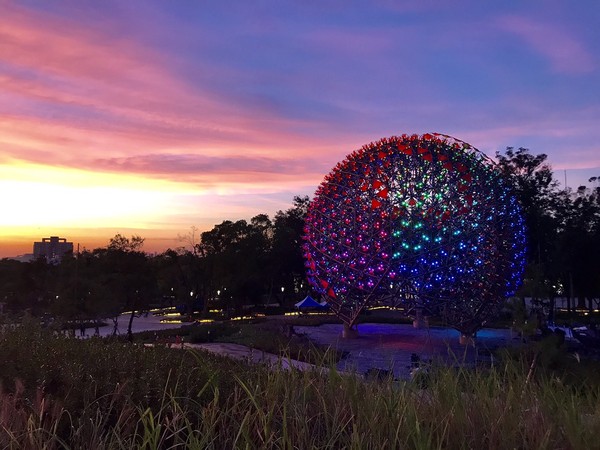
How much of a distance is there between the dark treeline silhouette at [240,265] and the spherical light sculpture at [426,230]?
767 centimetres

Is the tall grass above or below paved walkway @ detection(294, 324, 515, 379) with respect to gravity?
above

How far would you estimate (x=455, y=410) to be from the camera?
4238 millimetres

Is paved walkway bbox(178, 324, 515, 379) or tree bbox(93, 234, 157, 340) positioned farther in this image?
tree bbox(93, 234, 157, 340)

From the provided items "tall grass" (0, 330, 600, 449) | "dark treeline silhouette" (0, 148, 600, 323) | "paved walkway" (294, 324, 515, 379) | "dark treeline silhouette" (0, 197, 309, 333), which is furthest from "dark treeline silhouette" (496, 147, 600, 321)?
"tall grass" (0, 330, 600, 449)

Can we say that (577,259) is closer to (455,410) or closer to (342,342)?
(342,342)

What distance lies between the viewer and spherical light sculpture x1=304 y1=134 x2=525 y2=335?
56.7 ft

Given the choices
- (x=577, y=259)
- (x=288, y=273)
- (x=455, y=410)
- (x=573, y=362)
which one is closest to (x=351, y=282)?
(x=573, y=362)

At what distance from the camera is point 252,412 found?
4570 mm

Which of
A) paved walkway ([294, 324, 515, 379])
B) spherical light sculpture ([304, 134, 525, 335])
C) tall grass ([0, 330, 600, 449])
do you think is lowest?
paved walkway ([294, 324, 515, 379])

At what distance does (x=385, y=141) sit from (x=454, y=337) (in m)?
8.69

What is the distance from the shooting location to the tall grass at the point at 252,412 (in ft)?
12.1

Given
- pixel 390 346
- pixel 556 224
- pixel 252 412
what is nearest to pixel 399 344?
pixel 390 346

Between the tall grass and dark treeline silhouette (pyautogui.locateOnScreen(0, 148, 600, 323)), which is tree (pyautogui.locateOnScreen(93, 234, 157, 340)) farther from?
the tall grass

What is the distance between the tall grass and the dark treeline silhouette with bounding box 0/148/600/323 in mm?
19512
